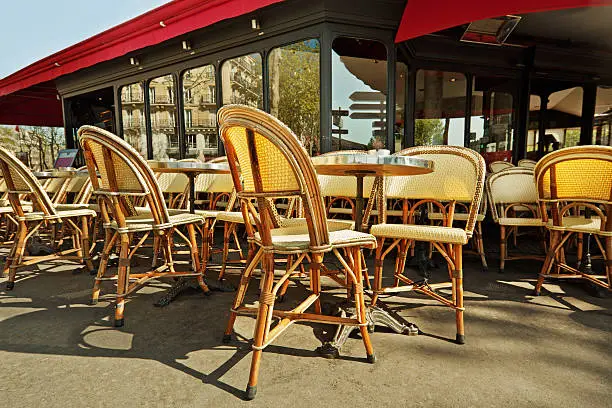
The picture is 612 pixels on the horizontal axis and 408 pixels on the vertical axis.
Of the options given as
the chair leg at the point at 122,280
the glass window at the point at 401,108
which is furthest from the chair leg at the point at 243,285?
the glass window at the point at 401,108

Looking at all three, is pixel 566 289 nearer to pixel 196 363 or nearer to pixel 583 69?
pixel 196 363

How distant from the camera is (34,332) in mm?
1791

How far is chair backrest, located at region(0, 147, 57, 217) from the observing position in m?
2.46

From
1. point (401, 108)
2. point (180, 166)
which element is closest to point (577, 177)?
point (180, 166)

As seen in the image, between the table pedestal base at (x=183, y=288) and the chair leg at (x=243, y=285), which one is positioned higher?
the chair leg at (x=243, y=285)

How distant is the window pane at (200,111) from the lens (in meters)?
5.44

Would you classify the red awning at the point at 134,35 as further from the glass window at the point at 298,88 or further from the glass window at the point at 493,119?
the glass window at the point at 493,119

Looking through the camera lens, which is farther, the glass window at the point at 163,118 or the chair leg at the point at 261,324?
the glass window at the point at 163,118

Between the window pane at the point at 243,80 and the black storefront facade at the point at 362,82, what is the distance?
0.05 ft

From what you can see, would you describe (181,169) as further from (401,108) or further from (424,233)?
(401,108)

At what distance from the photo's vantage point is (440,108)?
21.4ft

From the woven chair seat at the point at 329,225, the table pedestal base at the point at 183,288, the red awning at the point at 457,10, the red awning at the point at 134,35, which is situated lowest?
the table pedestal base at the point at 183,288

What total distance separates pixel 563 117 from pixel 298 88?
5918mm

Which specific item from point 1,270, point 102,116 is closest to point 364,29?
point 1,270
